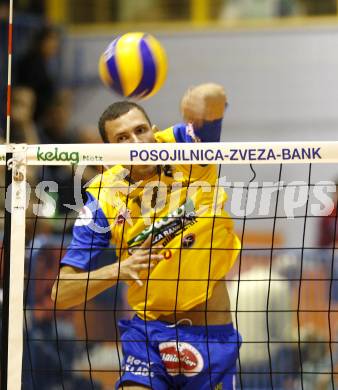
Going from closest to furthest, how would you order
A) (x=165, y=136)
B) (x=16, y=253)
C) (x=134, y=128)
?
(x=16, y=253) → (x=134, y=128) → (x=165, y=136)

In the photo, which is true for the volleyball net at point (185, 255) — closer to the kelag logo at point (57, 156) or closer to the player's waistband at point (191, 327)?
the kelag logo at point (57, 156)

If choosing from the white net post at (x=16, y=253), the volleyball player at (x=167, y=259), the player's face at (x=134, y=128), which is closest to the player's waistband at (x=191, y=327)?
the volleyball player at (x=167, y=259)

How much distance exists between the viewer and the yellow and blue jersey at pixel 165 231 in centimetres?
555

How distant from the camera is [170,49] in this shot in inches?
506

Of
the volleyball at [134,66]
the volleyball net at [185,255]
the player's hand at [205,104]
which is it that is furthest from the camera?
the volleyball at [134,66]

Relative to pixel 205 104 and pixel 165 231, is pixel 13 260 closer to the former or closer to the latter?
pixel 165 231

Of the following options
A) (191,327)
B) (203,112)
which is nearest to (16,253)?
(191,327)

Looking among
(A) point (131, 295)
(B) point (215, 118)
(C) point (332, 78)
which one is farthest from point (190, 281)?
(C) point (332, 78)

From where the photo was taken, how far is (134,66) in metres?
5.88

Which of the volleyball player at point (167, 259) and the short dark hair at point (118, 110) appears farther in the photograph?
the short dark hair at point (118, 110)

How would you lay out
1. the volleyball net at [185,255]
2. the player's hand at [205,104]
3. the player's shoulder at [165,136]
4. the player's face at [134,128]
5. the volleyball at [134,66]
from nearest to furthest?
the volleyball net at [185,255] < the player's hand at [205,104] < the player's face at [134,128] < the player's shoulder at [165,136] < the volleyball at [134,66]

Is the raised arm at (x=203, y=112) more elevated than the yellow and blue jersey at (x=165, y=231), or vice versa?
the raised arm at (x=203, y=112)

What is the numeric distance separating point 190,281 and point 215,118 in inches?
35.3

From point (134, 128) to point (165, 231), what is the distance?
0.59 metres
